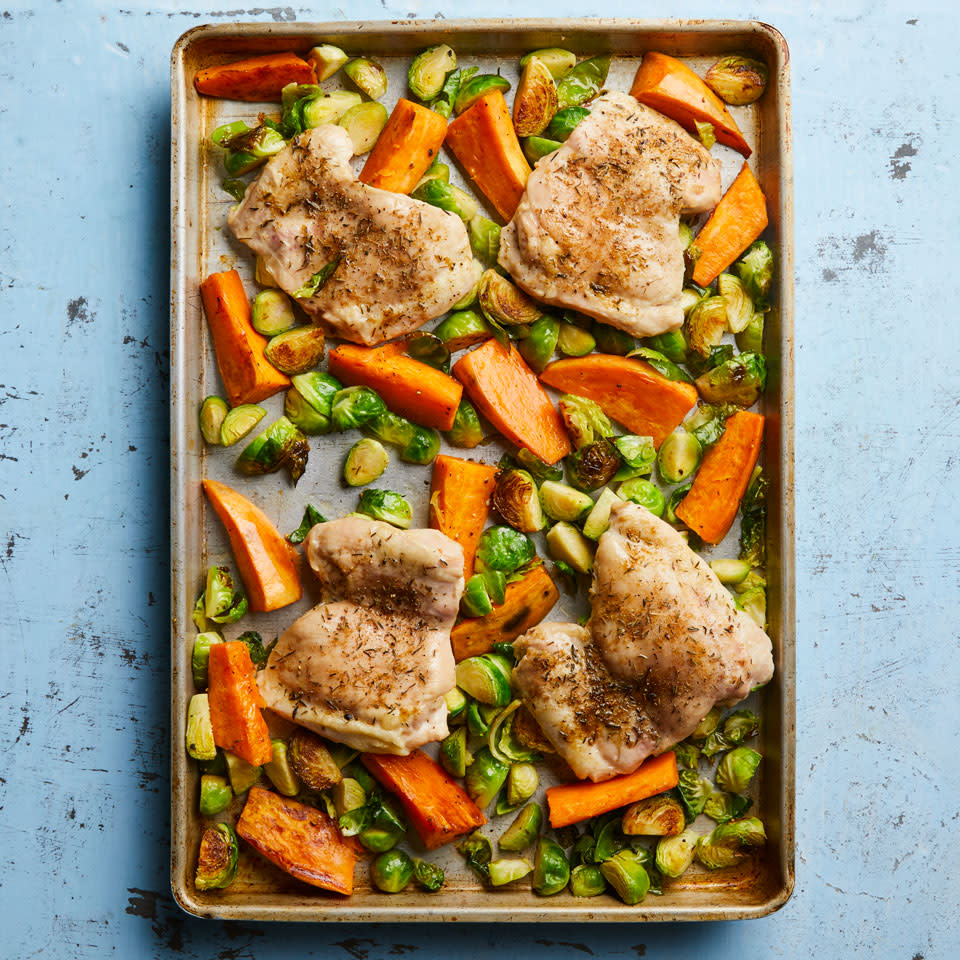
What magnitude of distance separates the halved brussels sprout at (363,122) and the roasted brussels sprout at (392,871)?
2.91m

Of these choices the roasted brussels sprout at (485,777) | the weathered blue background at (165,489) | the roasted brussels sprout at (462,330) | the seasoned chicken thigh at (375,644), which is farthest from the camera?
the weathered blue background at (165,489)

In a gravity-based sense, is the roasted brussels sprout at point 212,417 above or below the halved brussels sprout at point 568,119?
below

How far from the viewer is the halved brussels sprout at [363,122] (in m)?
3.72

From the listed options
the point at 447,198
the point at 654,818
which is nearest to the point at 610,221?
the point at 447,198

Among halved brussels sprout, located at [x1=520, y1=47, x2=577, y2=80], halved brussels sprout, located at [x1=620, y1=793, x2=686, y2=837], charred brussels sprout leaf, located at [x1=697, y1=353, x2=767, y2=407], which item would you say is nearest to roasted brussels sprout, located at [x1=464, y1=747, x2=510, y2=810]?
halved brussels sprout, located at [x1=620, y1=793, x2=686, y2=837]

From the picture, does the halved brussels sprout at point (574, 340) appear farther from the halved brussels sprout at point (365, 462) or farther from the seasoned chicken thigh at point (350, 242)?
the halved brussels sprout at point (365, 462)

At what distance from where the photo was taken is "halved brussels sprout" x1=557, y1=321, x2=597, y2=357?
12.2 feet

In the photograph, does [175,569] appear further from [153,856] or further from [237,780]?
[153,856]

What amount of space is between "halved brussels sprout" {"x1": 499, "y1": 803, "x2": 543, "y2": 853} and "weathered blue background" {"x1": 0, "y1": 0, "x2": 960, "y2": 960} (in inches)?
17.6

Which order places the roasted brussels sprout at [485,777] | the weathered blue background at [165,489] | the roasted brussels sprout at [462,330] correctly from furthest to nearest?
the weathered blue background at [165,489] < the roasted brussels sprout at [462,330] < the roasted brussels sprout at [485,777]

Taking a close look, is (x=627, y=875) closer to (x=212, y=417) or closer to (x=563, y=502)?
(x=563, y=502)

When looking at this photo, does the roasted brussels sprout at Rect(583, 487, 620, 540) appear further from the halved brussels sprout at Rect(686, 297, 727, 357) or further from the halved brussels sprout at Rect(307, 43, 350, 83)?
the halved brussels sprout at Rect(307, 43, 350, 83)

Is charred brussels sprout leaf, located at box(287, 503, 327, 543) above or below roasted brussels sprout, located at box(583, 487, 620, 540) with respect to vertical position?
below

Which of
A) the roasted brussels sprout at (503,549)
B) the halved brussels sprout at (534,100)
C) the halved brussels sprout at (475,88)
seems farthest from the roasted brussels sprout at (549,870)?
the halved brussels sprout at (475,88)
